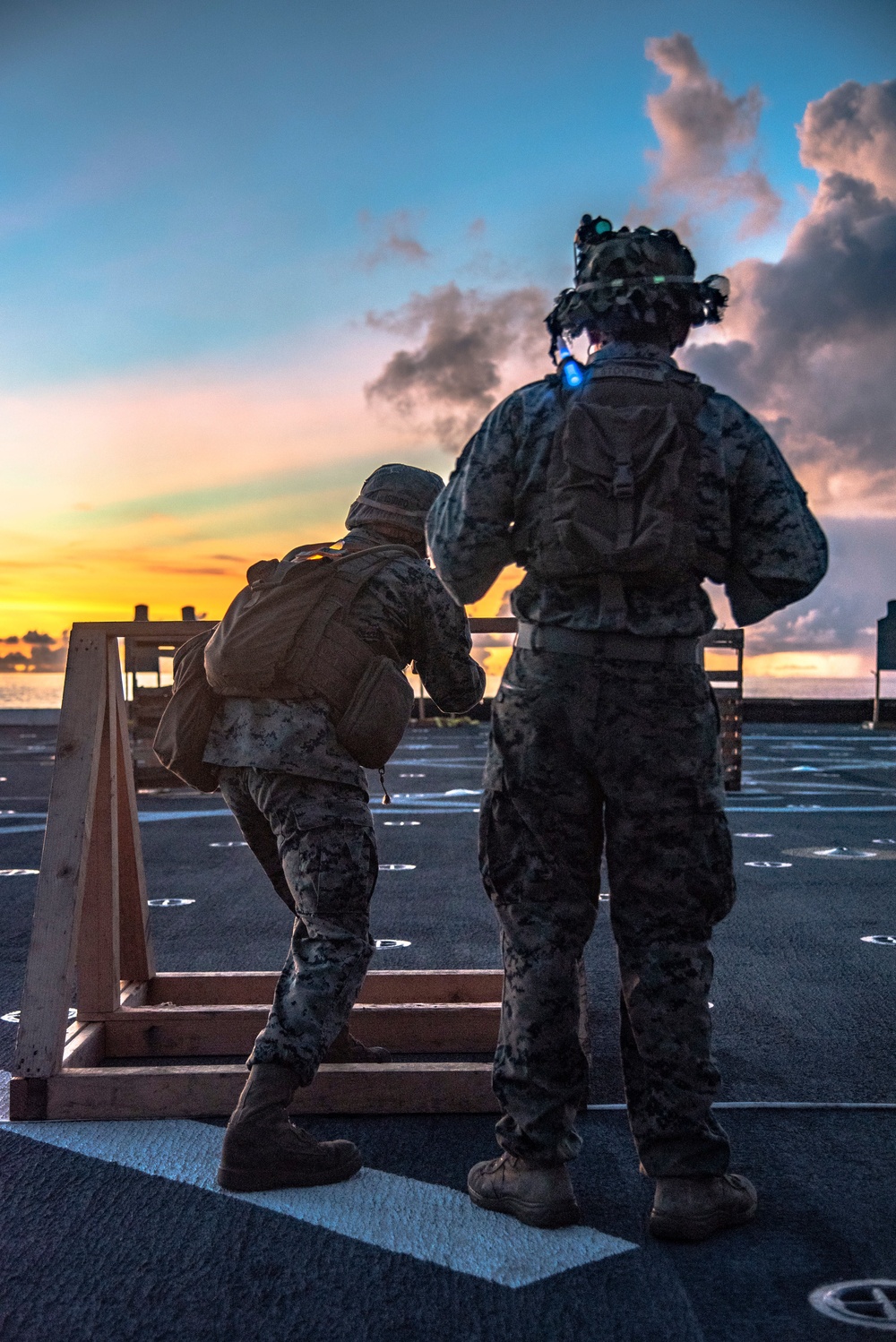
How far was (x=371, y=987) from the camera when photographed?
4.43 meters

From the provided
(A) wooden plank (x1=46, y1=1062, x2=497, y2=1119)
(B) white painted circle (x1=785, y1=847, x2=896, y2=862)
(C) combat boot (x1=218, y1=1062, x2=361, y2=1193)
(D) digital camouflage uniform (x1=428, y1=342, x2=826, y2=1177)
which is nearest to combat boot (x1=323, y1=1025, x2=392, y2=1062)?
(A) wooden plank (x1=46, y1=1062, x2=497, y2=1119)

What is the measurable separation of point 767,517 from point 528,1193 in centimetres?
179

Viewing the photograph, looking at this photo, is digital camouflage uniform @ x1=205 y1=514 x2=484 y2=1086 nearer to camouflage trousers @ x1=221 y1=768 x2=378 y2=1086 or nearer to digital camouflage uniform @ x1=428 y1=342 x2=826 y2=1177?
camouflage trousers @ x1=221 y1=768 x2=378 y2=1086

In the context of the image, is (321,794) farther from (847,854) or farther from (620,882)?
(847,854)

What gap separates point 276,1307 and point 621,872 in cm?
125

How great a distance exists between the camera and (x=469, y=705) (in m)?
3.43

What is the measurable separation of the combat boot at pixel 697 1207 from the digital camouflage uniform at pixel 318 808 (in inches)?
37.6

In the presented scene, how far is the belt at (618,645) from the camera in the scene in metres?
2.79

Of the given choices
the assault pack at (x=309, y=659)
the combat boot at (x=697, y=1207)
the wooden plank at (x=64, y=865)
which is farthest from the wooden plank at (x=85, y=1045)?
the combat boot at (x=697, y=1207)

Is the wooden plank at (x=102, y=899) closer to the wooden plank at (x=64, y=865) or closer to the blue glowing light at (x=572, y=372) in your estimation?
the wooden plank at (x=64, y=865)

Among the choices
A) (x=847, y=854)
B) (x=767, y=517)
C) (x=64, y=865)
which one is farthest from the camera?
(x=847, y=854)

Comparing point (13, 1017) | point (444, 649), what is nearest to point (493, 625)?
point (444, 649)

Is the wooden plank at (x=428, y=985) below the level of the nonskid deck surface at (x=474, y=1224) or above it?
above

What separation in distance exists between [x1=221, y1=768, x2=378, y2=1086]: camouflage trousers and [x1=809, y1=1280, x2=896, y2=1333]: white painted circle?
1344mm
